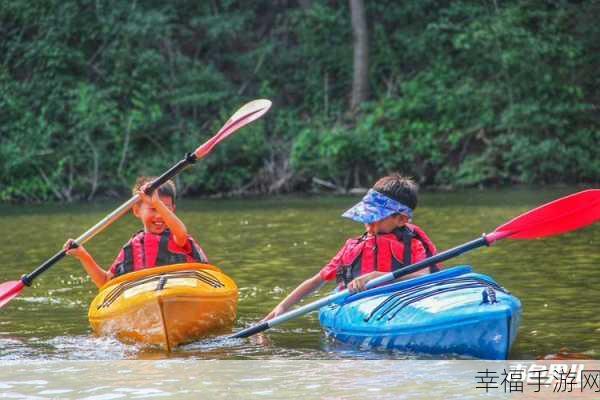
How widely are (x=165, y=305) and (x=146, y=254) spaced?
2.63 ft

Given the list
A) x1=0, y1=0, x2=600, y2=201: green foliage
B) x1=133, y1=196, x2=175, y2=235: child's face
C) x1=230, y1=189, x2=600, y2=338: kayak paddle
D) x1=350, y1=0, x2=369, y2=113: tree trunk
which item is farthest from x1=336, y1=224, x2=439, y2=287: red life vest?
x1=350, y1=0, x2=369, y2=113: tree trunk

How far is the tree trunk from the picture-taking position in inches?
A: 864

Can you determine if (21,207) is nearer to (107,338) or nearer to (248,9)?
(248,9)

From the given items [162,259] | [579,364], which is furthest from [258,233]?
[579,364]

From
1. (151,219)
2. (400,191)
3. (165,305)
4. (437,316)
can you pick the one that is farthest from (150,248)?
(437,316)

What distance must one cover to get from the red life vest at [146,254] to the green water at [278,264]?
50cm

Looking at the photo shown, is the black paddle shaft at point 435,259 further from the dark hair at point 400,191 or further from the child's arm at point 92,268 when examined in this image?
the child's arm at point 92,268

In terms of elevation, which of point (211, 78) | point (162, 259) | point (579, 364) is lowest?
point (579, 364)

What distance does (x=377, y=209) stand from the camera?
677 centimetres

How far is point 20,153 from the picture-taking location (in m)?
20.7

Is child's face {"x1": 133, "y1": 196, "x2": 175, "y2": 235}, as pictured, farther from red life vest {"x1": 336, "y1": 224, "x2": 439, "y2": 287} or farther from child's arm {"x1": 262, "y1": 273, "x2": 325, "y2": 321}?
red life vest {"x1": 336, "y1": 224, "x2": 439, "y2": 287}

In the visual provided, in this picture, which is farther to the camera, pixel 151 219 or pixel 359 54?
pixel 359 54

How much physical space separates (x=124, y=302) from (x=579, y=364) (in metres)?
2.47

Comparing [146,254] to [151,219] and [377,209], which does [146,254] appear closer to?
[151,219]
